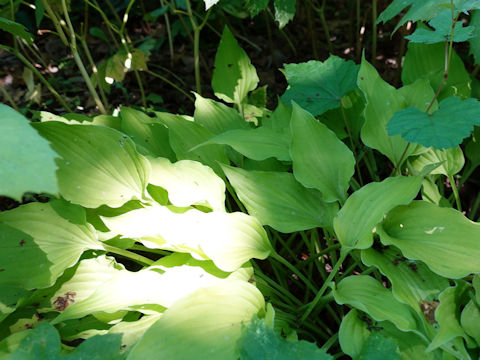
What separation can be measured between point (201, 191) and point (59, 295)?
0.46 m

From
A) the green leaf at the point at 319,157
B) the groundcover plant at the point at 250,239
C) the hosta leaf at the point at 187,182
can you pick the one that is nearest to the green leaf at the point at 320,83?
the groundcover plant at the point at 250,239

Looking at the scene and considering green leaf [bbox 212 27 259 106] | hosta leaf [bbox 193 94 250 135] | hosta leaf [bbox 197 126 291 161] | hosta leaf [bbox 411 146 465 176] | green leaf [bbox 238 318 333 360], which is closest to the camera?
green leaf [bbox 238 318 333 360]

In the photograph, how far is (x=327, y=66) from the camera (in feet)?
4.46

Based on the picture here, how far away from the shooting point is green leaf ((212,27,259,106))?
1.56 m

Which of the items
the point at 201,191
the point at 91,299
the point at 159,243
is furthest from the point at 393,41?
the point at 91,299

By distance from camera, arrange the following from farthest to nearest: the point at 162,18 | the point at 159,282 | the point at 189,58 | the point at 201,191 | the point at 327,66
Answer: the point at 162,18, the point at 189,58, the point at 327,66, the point at 201,191, the point at 159,282

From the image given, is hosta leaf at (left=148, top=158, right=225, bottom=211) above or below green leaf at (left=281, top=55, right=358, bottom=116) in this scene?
below

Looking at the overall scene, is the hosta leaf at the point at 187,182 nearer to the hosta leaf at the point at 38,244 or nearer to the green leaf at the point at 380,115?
the hosta leaf at the point at 38,244

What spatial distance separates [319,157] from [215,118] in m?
0.44

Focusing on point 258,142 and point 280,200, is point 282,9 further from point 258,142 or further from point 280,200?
point 280,200

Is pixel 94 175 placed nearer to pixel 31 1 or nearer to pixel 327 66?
pixel 327 66

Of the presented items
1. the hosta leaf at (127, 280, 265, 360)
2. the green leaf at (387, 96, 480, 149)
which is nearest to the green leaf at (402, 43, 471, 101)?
the green leaf at (387, 96, 480, 149)

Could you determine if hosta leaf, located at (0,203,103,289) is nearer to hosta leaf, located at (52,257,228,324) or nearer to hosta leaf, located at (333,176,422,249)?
hosta leaf, located at (52,257,228,324)

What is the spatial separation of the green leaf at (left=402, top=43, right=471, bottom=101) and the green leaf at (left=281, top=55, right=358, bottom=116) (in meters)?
0.23
